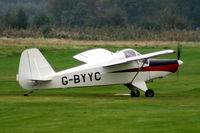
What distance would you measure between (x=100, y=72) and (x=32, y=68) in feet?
7.90

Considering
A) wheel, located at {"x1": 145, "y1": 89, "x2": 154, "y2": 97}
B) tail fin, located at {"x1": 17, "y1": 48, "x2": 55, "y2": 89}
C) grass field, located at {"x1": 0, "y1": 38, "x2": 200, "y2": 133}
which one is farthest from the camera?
wheel, located at {"x1": 145, "y1": 89, "x2": 154, "y2": 97}

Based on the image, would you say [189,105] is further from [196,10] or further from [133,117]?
[196,10]

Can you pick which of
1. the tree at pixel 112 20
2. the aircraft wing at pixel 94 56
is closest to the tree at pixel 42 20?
the tree at pixel 112 20

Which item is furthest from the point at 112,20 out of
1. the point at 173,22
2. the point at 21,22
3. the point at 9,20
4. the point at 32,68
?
the point at 32,68

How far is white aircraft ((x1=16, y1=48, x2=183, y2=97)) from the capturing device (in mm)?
22547

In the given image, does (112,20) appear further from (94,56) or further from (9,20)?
(94,56)

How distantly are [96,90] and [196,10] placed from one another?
201ft

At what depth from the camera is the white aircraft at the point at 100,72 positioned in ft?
74.0

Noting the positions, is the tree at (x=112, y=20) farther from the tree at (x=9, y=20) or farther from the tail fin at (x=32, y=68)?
the tail fin at (x=32, y=68)

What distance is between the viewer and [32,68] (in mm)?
22500

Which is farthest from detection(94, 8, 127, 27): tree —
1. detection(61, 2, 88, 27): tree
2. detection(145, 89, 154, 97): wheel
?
detection(145, 89, 154, 97): wheel

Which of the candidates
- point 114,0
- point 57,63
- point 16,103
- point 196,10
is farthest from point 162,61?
point 114,0

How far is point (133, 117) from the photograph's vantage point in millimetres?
17312

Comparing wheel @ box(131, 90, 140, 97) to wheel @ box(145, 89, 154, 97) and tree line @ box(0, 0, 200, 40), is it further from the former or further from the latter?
tree line @ box(0, 0, 200, 40)
